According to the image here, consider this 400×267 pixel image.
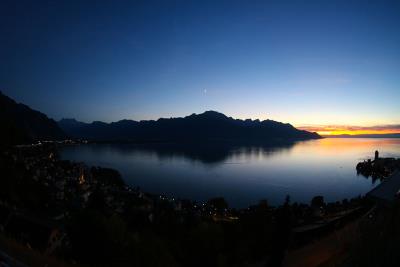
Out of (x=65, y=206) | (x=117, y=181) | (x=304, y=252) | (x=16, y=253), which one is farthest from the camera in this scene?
(x=117, y=181)

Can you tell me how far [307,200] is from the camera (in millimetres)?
50031

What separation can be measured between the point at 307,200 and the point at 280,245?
4377cm

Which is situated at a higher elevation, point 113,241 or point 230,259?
point 113,241

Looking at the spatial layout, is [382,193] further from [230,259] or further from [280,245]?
[230,259]

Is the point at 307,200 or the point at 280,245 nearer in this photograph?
the point at 280,245

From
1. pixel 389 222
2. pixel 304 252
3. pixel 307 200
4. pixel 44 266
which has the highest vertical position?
pixel 389 222

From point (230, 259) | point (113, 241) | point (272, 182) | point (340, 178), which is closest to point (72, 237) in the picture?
point (113, 241)

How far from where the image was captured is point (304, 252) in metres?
10.3

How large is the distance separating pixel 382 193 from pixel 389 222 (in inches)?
228

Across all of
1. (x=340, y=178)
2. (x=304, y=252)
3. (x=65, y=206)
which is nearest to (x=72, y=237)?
(x=304, y=252)

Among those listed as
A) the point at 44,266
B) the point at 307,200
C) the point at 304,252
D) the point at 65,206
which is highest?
the point at 44,266

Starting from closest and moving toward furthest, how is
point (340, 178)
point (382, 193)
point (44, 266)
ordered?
point (44, 266) → point (382, 193) → point (340, 178)

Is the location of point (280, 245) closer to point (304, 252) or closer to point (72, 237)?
point (304, 252)

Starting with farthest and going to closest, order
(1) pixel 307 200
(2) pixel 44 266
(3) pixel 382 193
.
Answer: (1) pixel 307 200 < (3) pixel 382 193 < (2) pixel 44 266
